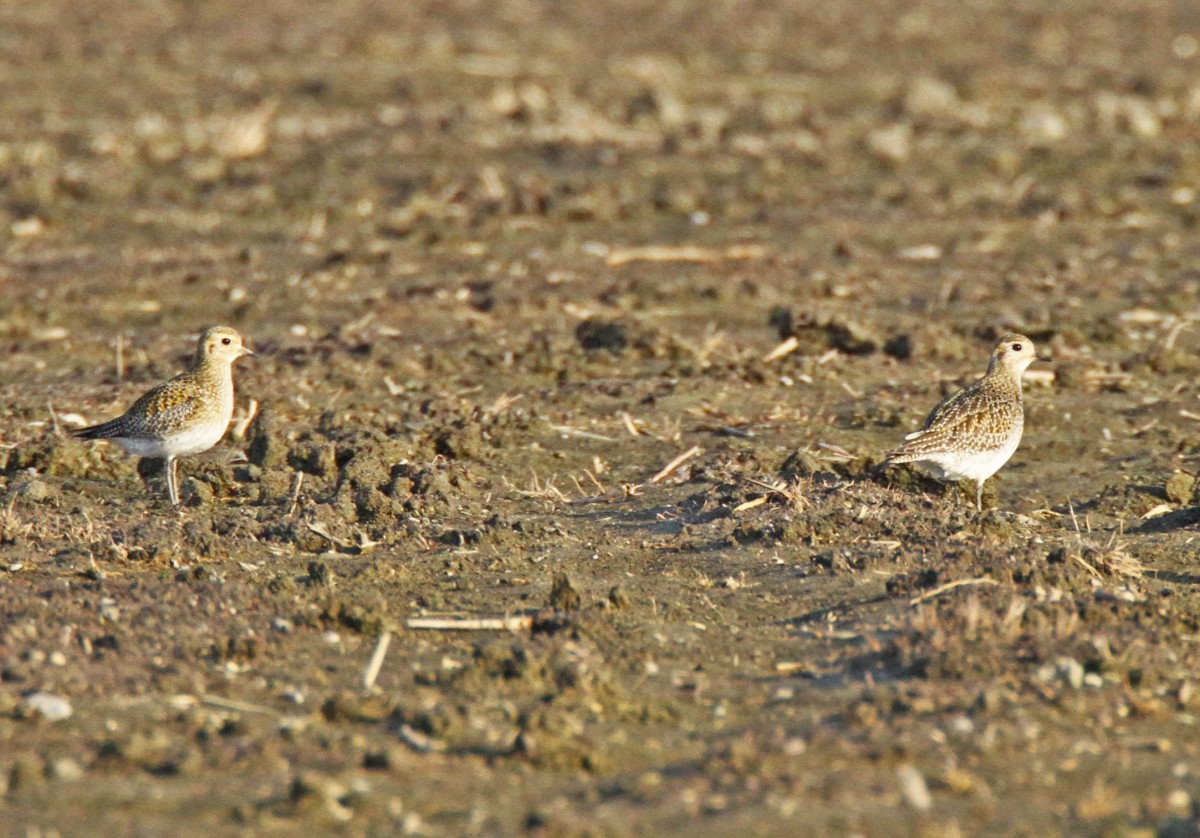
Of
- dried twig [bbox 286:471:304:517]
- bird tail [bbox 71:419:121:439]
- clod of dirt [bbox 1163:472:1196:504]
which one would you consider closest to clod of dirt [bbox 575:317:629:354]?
dried twig [bbox 286:471:304:517]

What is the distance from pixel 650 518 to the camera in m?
8.87

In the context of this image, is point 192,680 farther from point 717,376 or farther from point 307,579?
Answer: point 717,376

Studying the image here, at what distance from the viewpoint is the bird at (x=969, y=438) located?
923 centimetres

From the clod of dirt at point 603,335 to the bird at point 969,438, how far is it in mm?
Result: 2740

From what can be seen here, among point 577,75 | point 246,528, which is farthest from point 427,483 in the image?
point 577,75

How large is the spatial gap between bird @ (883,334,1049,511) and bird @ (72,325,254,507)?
3.69 metres

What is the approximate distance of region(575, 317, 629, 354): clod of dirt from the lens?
39.9ft

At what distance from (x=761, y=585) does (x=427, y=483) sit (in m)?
2.13

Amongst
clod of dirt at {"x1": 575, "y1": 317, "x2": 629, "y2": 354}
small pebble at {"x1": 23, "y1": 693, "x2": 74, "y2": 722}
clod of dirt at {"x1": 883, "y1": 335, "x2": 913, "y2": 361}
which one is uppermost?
small pebble at {"x1": 23, "y1": 693, "x2": 74, "y2": 722}

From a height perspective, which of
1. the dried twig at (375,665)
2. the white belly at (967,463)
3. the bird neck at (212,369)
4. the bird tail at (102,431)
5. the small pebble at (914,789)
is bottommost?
the white belly at (967,463)

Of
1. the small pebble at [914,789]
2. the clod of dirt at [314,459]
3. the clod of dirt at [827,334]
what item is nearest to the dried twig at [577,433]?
the clod of dirt at [314,459]

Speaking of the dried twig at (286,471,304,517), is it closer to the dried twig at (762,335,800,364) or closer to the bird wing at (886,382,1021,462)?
the bird wing at (886,382,1021,462)

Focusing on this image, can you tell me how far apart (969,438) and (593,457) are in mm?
2173

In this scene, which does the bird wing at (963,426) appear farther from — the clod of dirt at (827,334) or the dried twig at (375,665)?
the dried twig at (375,665)
